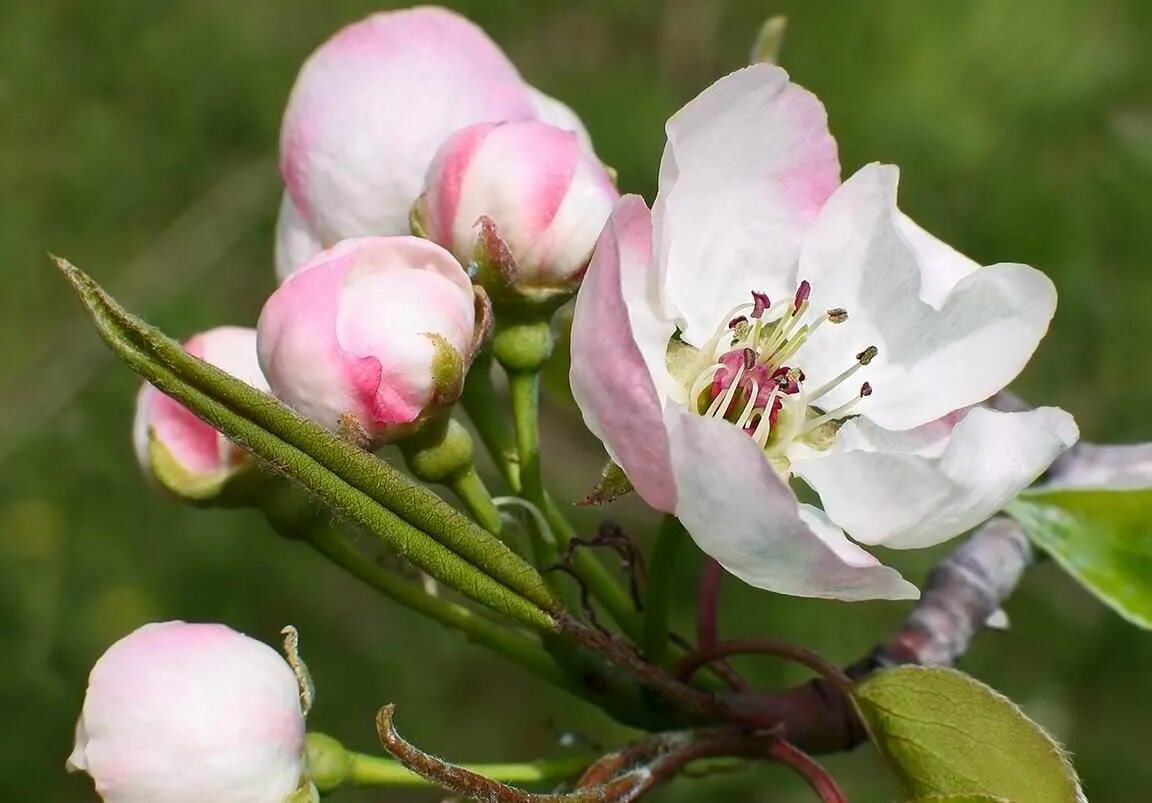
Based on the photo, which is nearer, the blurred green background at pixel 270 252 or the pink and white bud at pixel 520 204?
the pink and white bud at pixel 520 204

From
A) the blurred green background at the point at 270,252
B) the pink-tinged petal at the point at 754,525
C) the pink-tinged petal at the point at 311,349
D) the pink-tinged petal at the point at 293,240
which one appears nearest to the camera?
the pink-tinged petal at the point at 754,525

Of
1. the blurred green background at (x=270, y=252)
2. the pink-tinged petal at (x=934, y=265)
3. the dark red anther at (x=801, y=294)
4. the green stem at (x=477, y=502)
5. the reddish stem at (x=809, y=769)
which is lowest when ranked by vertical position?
the blurred green background at (x=270, y=252)

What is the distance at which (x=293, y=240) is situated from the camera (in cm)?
103

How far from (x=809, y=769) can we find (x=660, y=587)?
146 millimetres

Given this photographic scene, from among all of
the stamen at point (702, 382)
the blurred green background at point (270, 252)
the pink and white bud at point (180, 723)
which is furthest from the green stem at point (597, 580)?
the blurred green background at point (270, 252)

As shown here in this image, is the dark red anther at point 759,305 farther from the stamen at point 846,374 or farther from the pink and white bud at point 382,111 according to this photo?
the pink and white bud at point 382,111

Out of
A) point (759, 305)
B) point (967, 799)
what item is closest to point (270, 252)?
point (759, 305)

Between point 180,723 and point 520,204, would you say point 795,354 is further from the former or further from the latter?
point 180,723

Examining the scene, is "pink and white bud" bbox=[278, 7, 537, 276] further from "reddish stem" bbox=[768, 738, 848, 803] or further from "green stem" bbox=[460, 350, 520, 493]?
"reddish stem" bbox=[768, 738, 848, 803]

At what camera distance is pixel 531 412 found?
0.94 meters

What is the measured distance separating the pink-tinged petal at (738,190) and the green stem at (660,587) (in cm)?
14

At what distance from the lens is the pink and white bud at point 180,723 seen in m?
0.78

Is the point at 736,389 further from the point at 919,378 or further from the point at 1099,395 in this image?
the point at 1099,395

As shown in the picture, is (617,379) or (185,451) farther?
(185,451)
